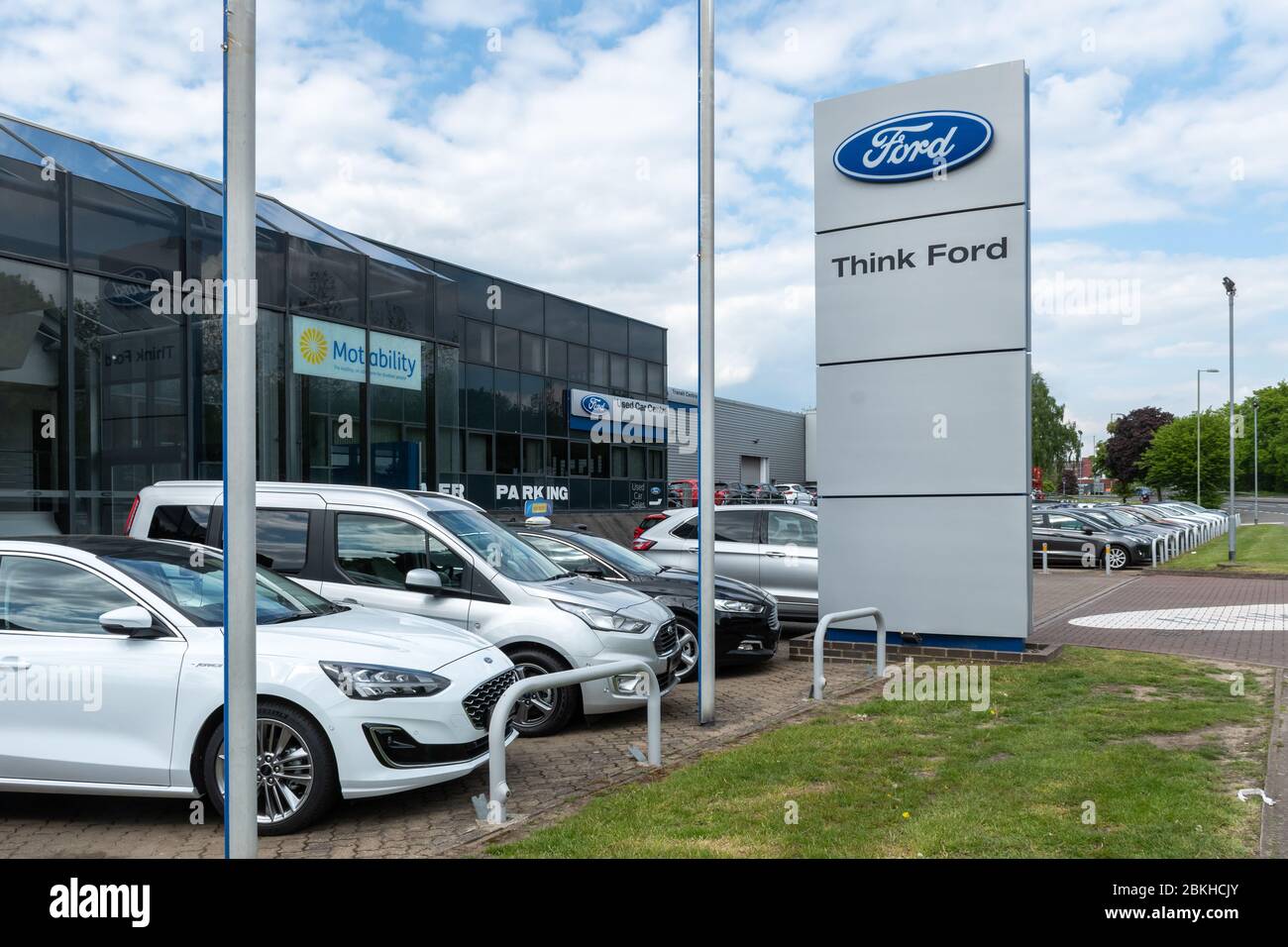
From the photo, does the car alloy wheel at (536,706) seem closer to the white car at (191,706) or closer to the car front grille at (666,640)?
the car front grille at (666,640)

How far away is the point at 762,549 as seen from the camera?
43.0ft

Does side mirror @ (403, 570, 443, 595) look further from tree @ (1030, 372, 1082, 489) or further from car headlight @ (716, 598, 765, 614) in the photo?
tree @ (1030, 372, 1082, 489)

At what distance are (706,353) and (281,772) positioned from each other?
170 inches

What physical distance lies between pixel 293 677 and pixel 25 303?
1004cm

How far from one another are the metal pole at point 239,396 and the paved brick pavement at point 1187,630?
10035mm

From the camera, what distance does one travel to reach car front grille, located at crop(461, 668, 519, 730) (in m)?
5.75

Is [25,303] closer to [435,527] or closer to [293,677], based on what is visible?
[435,527]

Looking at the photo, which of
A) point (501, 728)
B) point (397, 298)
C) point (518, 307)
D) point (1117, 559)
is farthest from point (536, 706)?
point (518, 307)

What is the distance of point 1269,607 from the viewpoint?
16094mm

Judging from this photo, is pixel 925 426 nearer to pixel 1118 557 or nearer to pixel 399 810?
pixel 399 810

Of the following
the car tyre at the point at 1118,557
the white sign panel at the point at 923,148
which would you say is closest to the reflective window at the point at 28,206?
the white sign panel at the point at 923,148

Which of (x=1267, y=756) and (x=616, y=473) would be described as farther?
(x=616, y=473)
